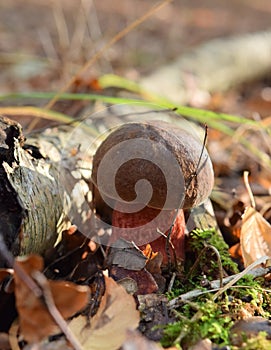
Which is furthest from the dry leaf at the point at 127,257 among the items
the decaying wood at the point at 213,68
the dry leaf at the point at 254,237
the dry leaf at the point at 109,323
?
the decaying wood at the point at 213,68

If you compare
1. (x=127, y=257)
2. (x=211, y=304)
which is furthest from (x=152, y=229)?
(x=211, y=304)

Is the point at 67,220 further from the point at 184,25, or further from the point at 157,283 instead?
the point at 184,25

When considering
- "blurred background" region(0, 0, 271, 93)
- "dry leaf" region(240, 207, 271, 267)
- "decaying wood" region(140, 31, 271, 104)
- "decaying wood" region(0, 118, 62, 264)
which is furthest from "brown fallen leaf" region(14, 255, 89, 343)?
"blurred background" region(0, 0, 271, 93)

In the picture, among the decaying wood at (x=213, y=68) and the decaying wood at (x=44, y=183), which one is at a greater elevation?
the decaying wood at (x=213, y=68)

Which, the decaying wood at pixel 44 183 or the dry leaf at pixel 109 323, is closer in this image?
the dry leaf at pixel 109 323

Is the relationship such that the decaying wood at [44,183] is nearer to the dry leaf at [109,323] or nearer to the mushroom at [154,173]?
the mushroom at [154,173]
